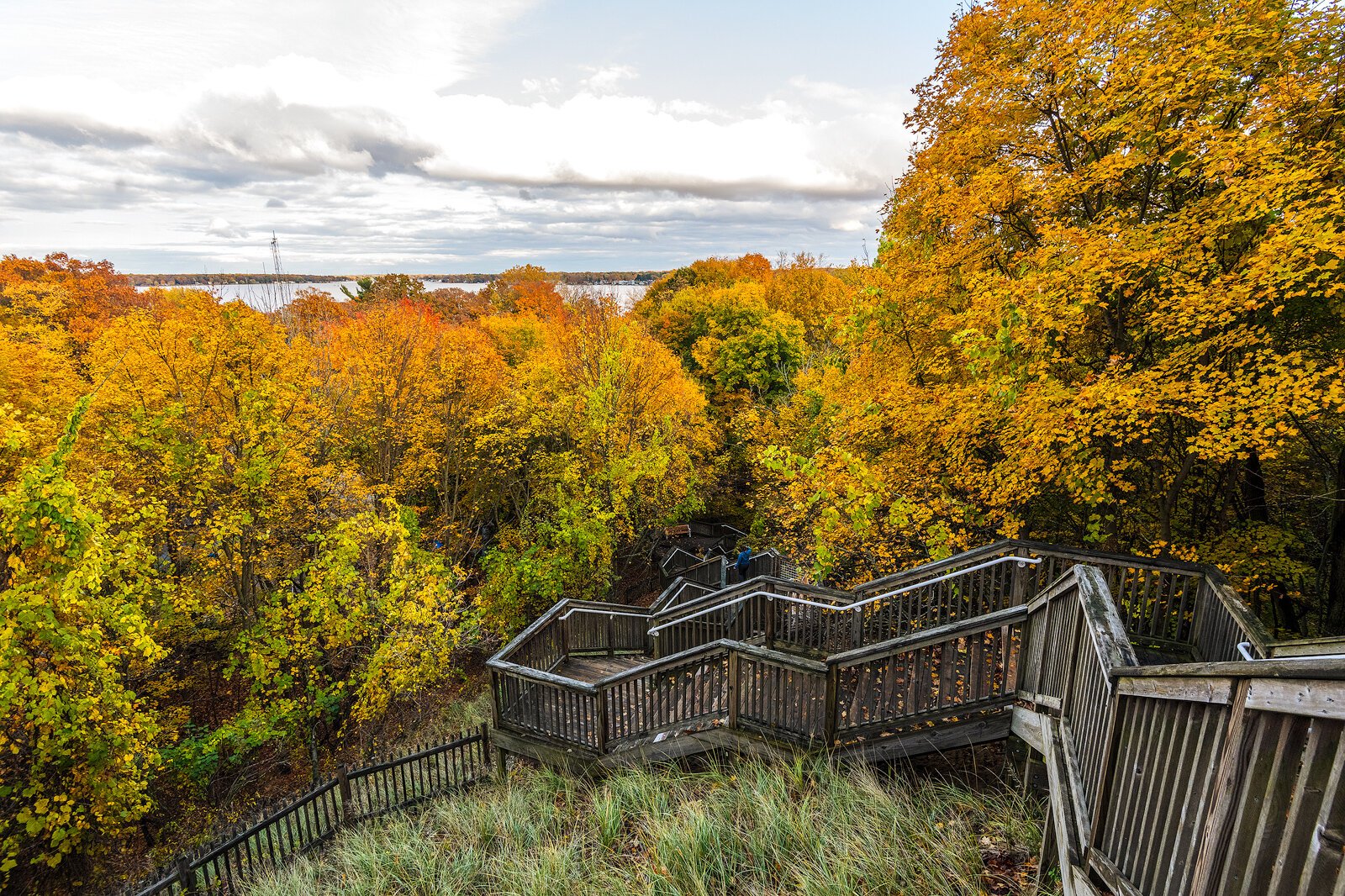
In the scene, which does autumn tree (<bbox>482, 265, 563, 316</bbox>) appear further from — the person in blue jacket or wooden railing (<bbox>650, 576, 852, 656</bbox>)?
wooden railing (<bbox>650, 576, 852, 656</bbox>)

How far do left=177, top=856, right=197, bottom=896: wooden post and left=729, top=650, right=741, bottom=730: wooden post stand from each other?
5.63m

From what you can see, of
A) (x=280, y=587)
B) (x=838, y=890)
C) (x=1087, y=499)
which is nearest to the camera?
(x=838, y=890)

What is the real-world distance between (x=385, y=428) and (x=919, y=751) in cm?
1637

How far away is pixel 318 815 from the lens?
7.37 metres

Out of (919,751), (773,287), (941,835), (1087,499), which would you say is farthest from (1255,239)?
(773,287)

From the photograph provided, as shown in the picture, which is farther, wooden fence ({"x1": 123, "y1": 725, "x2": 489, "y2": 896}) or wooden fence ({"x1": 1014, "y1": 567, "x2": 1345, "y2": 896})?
wooden fence ({"x1": 123, "y1": 725, "x2": 489, "y2": 896})


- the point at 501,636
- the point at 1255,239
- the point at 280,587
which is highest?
the point at 1255,239

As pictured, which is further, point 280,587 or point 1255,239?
point 280,587

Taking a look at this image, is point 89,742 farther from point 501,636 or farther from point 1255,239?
point 1255,239

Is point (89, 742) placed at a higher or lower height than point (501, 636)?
higher

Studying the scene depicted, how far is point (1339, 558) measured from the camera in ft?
24.0

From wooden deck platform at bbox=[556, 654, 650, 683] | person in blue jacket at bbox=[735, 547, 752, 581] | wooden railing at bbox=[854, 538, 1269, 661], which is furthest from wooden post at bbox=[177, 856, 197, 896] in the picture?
person in blue jacket at bbox=[735, 547, 752, 581]

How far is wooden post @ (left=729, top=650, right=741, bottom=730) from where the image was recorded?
20.5 feet

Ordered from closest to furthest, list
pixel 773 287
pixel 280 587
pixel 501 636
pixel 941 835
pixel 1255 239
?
pixel 941 835
pixel 1255 239
pixel 280 587
pixel 501 636
pixel 773 287
